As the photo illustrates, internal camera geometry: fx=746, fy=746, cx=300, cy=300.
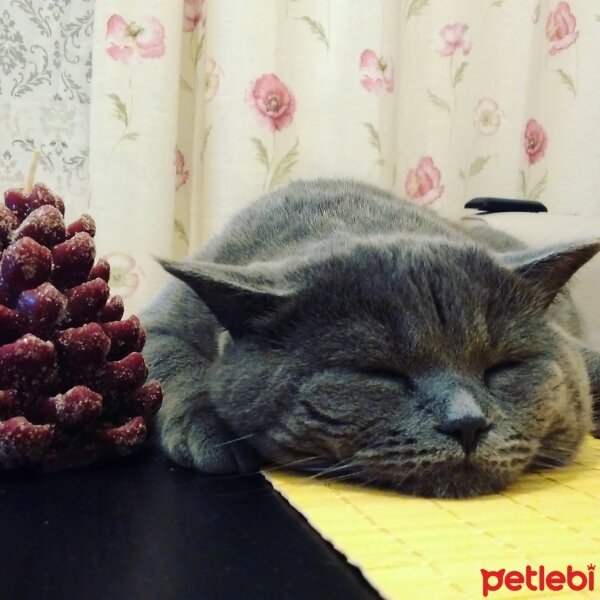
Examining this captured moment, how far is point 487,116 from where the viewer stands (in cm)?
167

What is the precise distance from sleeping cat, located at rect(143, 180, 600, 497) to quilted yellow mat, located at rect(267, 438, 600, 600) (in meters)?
0.03

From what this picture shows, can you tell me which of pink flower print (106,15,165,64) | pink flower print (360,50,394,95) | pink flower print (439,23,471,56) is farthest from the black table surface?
pink flower print (439,23,471,56)

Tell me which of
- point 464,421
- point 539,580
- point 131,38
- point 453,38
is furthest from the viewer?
point 453,38

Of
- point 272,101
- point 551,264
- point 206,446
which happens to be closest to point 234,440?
point 206,446

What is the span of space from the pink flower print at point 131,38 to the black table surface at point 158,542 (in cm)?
85

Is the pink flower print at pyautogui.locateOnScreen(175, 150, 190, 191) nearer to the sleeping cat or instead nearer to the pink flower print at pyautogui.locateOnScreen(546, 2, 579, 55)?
the sleeping cat

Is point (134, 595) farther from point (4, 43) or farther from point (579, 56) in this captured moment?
point (579, 56)

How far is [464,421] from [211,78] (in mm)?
978

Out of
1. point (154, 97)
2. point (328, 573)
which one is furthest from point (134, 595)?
point (154, 97)

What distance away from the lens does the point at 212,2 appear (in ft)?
4.56

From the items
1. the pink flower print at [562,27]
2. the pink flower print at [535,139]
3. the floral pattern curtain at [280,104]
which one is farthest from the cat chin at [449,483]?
the pink flower print at [562,27]

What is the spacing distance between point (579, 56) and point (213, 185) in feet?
2.90

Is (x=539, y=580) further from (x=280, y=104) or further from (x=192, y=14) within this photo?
(x=192, y=14)

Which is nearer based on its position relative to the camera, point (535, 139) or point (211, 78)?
point (211, 78)
